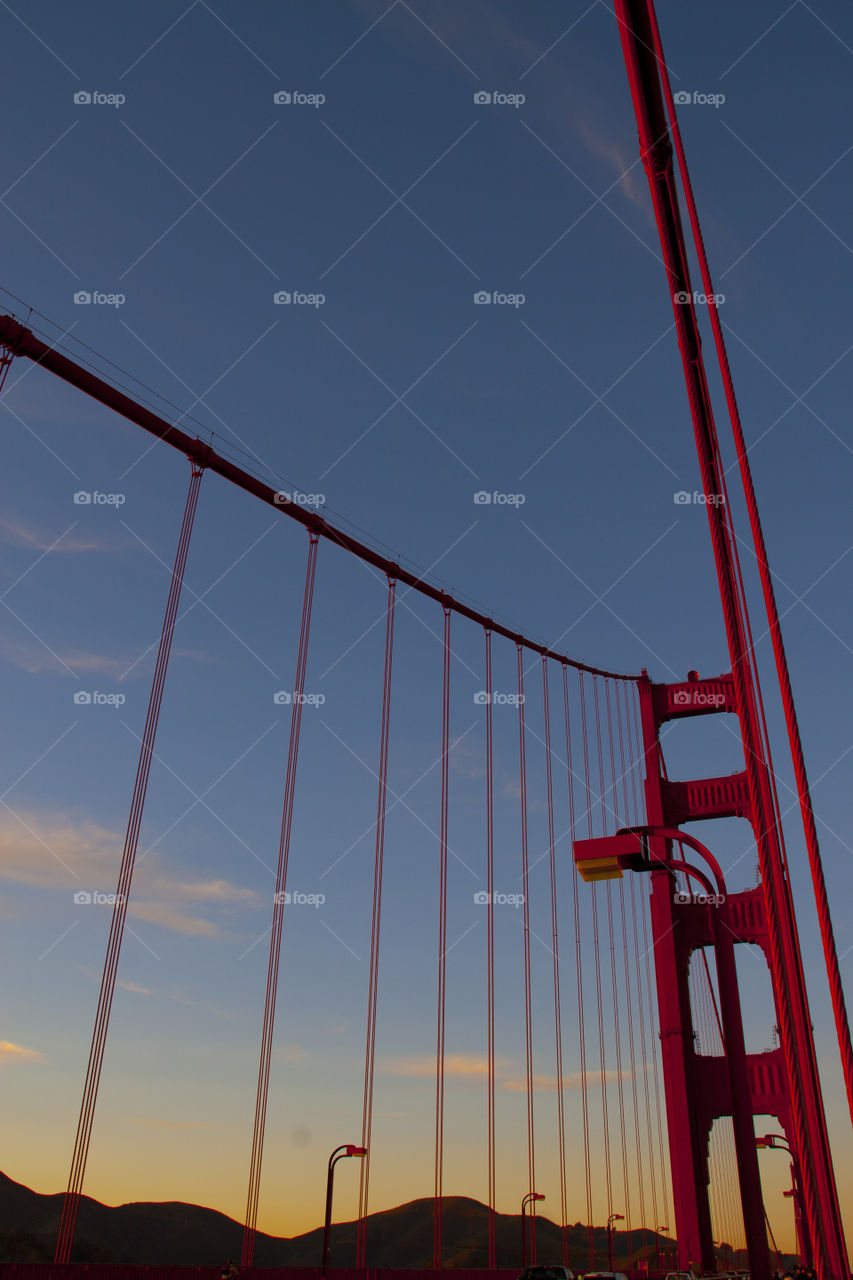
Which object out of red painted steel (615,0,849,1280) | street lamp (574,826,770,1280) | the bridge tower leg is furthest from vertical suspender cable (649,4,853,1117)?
the bridge tower leg

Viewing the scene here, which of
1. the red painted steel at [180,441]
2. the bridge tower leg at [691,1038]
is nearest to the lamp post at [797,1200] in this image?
the bridge tower leg at [691,1038]

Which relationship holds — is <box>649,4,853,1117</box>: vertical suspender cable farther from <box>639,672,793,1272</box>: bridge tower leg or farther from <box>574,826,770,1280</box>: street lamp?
<box>639,672,793,1272</box>: bridge tower leg

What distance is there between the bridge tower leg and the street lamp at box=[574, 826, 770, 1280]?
784 cm

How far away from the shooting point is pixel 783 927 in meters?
7.68

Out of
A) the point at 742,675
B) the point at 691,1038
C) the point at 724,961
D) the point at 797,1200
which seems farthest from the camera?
the point at 797,1200

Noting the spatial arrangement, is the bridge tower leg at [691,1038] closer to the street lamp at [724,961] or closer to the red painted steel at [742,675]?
the street lamp at [724,961]

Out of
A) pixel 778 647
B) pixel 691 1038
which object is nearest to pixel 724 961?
pixel 778 647

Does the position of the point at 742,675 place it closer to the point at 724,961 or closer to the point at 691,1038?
the point at 724,961

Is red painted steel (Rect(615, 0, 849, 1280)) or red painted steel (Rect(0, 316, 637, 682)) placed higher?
red painted steel (Rect(0, 316, 637, 682))

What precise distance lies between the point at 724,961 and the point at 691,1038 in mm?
12316

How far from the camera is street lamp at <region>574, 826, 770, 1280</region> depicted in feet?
41.3

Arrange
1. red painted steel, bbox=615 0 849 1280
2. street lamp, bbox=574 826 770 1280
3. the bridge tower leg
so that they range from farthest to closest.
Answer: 1. the bridge tower leg
2. street lamp, bbox=574 826 770 1280
3. red painted steel, bbox=615 0 849 1280

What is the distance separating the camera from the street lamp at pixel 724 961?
12.6m

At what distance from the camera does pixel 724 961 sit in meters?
13.5
